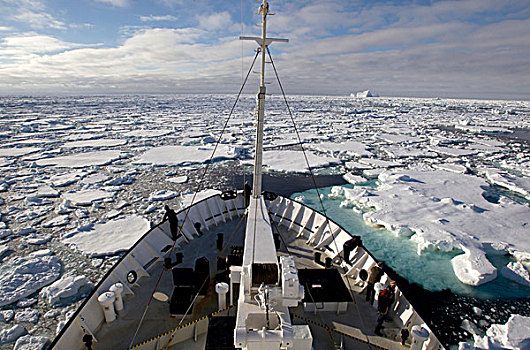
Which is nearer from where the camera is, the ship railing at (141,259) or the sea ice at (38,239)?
the ship railing at (141,259)

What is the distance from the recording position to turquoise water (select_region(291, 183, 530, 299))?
23.6 feet

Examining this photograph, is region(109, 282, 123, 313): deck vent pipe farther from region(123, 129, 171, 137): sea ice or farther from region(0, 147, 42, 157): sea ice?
region(123, 129, 171, 137): sea ice

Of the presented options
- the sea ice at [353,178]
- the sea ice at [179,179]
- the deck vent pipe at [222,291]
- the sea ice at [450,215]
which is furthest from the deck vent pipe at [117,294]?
the sea ice at [353,178]

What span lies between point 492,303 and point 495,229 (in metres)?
4.11

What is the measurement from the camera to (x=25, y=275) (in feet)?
23.6

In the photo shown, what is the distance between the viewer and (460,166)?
1780 centimetres

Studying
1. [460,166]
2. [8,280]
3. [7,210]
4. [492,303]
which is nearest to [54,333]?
[8,280]

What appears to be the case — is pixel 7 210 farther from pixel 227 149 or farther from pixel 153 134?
pixel 153 134

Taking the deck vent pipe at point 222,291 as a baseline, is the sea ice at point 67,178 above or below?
below

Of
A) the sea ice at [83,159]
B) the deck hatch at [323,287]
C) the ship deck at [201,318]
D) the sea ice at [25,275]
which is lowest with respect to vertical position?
the sea ice at [25,275]

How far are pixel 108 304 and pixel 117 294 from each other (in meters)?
0.27

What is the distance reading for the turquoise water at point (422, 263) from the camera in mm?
7203

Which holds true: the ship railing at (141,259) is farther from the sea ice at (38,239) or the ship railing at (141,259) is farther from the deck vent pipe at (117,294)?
the sea ice at (38,239)

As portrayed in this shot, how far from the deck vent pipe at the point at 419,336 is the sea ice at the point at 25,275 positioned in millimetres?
8043
